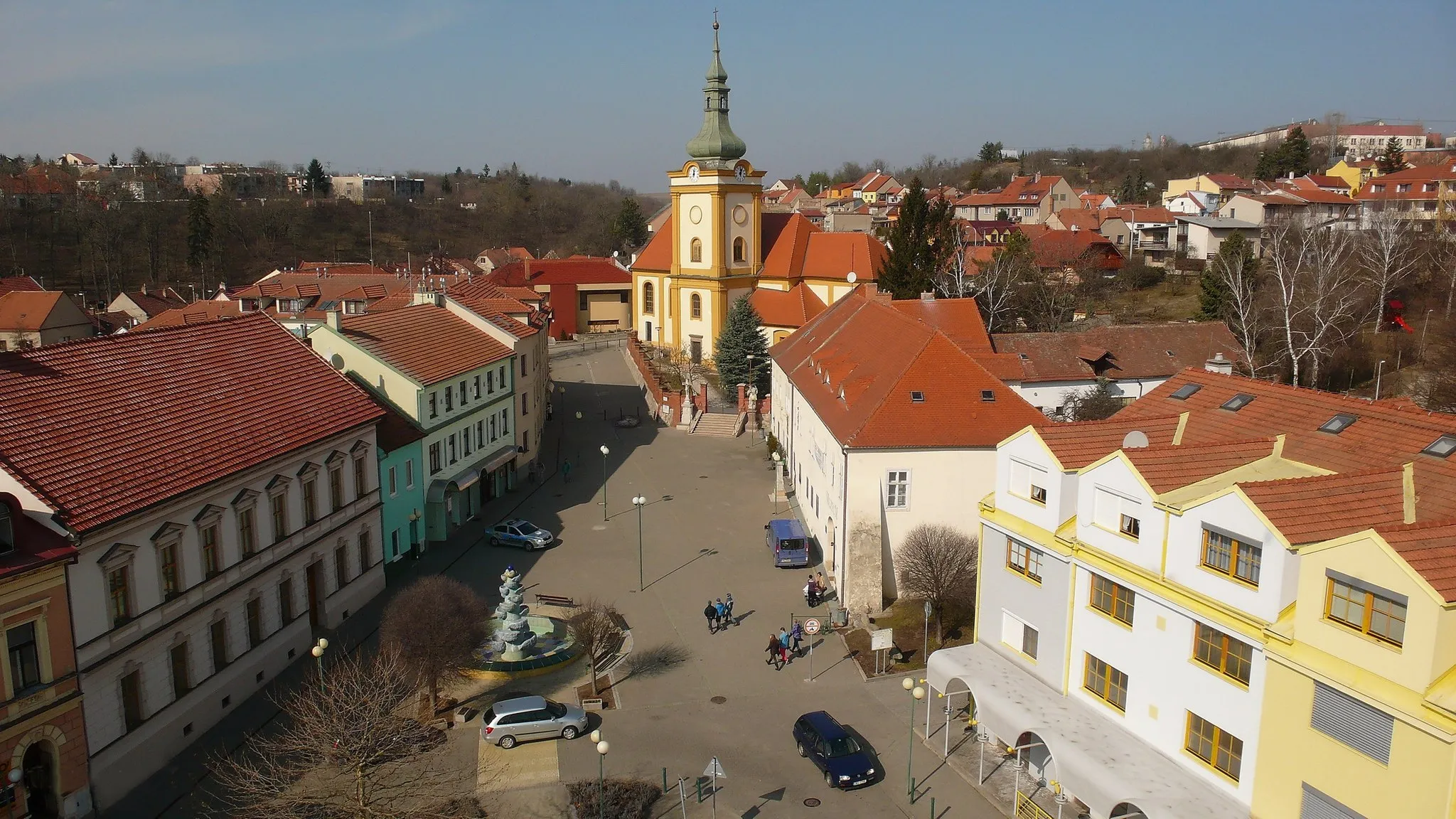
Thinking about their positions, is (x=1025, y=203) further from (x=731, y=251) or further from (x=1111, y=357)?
(x=1111, y=357)

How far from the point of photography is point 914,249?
173ft

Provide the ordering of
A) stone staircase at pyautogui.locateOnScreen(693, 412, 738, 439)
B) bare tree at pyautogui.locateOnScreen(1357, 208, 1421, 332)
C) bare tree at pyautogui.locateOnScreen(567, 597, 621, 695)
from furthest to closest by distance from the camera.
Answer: stone staircase at pyautogui.locateOnScreen(693, 412, 738, 439)
bare tree at pyautogui.locateOnScreen(1357, 208, 1421, 332)
bare tree at pyautogui.locateOnScreen(567, 597, 621, 695)

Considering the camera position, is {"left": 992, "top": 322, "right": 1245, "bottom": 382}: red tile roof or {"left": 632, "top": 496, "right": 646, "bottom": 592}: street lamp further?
{"left": 992, "top": 322, "right": 1245, "bottom": 382}: red tile roof

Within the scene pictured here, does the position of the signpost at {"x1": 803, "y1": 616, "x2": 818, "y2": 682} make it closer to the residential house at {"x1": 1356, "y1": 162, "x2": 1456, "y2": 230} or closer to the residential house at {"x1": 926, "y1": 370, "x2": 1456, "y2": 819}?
the residential house at {"x1": 926, "y1": 370, "x2": 1456, "y2": 819}

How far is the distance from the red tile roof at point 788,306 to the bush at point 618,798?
43.9m

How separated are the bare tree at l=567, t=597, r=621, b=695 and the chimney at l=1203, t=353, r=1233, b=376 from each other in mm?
24764

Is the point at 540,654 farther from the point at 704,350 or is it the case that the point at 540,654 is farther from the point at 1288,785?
the point at 704,350

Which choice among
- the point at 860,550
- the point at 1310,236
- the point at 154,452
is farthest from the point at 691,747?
the point at 1310,236

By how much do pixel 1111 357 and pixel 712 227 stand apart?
1221 inches

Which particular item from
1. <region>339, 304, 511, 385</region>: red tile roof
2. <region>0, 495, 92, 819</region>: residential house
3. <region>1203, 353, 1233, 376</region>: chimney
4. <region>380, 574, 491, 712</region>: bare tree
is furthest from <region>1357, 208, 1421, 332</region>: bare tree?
<region>0, 495, 92, 819</region>: residential house

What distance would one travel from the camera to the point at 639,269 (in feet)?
246

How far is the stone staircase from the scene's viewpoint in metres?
52.4

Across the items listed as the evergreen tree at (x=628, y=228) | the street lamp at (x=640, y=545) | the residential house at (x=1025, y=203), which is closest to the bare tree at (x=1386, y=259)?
the street lamp at (x=640, y=545)

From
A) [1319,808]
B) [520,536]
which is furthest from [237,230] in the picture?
[1319,808]
